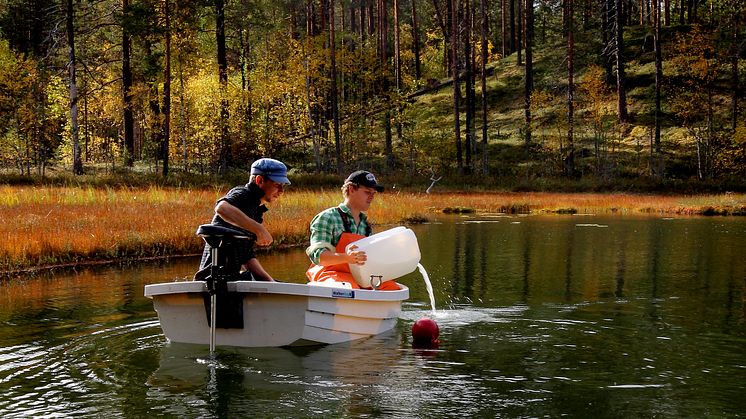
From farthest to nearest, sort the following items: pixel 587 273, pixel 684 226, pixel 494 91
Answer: pixel 494 91 < pixel 684 226 < pixel 587 273

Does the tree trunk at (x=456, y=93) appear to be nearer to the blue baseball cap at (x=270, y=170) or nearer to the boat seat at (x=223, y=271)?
the blue baseball cap at (x=270, y=170)

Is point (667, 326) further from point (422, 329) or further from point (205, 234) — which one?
point (205, 234)

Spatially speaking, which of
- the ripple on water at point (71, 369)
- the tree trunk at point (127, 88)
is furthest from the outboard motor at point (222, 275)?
the tree trunk at point (127, 88)

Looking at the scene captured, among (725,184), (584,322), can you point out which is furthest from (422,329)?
(725,184)

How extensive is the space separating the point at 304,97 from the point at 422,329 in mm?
43697

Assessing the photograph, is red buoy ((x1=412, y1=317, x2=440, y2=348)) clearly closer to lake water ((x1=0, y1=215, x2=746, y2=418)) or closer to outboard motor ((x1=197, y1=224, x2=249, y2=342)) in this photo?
lake water ((x1=0, y1=215, x2=746, y2=418))

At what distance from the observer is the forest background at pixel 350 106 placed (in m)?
43.9

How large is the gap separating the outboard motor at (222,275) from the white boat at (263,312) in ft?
Answer: 0.16

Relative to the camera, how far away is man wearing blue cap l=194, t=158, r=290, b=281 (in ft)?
26.6

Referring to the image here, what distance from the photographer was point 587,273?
625 inches

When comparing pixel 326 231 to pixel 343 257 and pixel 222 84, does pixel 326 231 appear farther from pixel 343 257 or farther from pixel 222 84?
pixel 222 84

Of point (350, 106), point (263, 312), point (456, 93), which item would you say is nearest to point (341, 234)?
point (263, 312)

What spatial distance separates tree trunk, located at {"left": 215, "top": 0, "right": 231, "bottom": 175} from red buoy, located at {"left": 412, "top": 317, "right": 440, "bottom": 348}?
3539 cm

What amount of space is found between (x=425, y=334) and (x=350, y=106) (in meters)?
47.8
